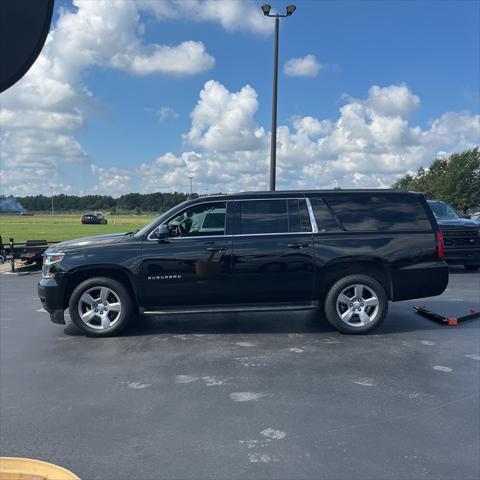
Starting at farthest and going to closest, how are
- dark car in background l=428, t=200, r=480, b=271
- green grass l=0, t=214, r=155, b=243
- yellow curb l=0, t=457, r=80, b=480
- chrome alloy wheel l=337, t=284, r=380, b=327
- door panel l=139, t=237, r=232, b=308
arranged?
→ green grass l=0, t=214, r=155, b=243
dark car in background l=428, t=200, r=480, b=271
chrome alloy wheel l=337, t=284, r=380, b=327
door panel l=139, t=237, r=232, b=308
yellow curb l=0, t=457, r=80, b=480

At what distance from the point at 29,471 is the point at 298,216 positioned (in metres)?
5.19

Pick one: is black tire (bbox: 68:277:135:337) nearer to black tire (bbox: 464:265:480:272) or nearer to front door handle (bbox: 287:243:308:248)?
front door handle (bbox: 287:243:308:248)

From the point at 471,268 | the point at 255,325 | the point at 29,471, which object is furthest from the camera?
the point at 471,268

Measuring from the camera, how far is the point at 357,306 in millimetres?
6559

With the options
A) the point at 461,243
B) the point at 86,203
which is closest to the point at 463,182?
the point at 461,243

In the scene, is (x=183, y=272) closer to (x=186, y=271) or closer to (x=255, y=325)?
(x=186, y=271)

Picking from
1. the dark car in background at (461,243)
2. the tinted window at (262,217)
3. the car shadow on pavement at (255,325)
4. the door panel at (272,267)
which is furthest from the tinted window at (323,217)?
the dark car in background at (461,243)

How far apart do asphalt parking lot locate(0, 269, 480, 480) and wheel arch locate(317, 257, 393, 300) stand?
0.65 meters

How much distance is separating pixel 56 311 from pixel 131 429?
3.20 meters

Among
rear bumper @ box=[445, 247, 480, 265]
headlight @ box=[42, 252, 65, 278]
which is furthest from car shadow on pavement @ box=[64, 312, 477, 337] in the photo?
rear bumper @ box=[445, 247, 480, 265]

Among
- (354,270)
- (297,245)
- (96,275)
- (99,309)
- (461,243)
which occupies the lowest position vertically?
(99,309)

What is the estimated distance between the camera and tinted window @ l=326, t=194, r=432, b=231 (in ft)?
22.0

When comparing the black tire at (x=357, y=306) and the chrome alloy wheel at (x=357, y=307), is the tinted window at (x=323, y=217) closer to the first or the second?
the black tire at (x=357, y=306)

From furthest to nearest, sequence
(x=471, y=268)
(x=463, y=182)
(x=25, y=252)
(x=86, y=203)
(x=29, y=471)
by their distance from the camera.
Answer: (x=86, y=203)
(x=463, y=182)
(x=25, y=252)
(x=471, y=268)
(x=29, y=471)
